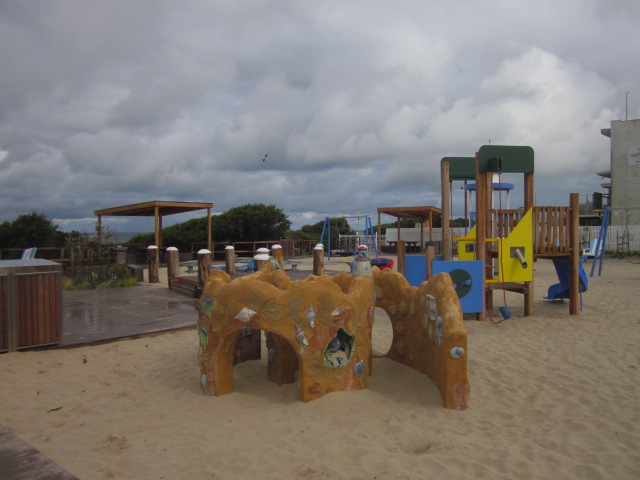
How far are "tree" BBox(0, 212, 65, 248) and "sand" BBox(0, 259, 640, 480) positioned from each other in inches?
856

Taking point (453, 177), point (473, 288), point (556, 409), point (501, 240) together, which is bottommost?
point (556, 409)

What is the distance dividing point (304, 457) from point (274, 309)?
4.90 ft

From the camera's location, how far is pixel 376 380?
18.6 feet

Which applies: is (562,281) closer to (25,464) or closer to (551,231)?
(551,231)

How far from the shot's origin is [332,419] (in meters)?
4.50

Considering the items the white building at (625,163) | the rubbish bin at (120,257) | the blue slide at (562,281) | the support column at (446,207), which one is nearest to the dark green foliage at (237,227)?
the rubbish bin at (120,257)

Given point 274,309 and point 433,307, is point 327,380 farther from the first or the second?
point 433,307

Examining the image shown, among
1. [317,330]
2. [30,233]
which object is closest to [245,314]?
[317,330]

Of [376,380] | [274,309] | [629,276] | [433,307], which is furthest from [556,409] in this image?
[629,276]

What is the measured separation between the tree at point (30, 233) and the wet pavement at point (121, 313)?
1496 cm

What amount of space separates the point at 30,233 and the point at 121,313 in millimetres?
19695

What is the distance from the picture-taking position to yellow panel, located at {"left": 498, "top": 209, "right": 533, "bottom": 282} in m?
9.27

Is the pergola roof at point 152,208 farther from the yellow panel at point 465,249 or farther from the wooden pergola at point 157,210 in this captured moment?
the yellow panel at point 465,249

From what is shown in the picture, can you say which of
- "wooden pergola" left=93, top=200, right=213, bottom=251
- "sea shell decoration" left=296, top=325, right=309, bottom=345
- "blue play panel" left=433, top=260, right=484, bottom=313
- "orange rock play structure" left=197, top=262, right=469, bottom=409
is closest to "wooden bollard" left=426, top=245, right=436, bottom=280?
"blue play panel" left=433, top=260, right=484, bottom=313
